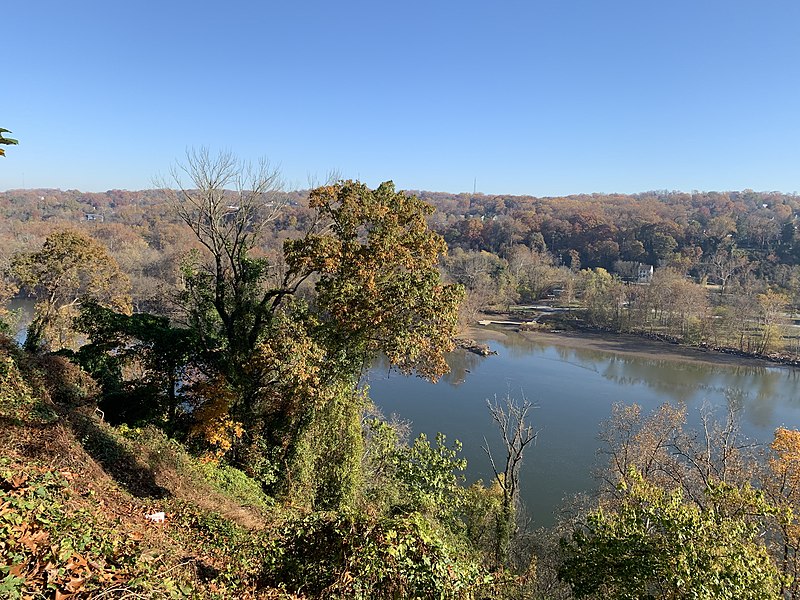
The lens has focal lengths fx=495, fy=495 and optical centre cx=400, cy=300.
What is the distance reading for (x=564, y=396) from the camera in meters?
24.0

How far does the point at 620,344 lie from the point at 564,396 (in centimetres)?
1541

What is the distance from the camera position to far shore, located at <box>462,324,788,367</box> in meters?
31.7

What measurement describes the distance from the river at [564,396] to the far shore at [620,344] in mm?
378

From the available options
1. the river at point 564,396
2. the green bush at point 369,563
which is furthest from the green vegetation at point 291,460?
the river at point 564,396

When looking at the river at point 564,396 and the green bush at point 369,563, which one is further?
the river at point 564,396

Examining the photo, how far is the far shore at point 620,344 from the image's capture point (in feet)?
104

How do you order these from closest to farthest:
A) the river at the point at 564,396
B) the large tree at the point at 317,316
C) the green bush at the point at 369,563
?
the green bush at the point at 369,563 < the large tree at the point at 317,316 < the river at the point at 564,396

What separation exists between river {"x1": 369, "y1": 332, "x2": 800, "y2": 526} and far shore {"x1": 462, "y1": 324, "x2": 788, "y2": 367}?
38 centimetres

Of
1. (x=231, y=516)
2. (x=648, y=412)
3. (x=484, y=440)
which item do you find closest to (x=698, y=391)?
(x=648, y=412)

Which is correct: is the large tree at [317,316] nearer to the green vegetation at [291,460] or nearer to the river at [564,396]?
the green vegetation at [291,460]

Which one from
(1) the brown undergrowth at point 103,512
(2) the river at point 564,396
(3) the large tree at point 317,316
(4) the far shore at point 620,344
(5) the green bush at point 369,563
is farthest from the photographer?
(4) the far shore at point 620,344

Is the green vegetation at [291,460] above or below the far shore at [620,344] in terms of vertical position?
above

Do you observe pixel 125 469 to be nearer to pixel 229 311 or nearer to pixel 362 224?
pixel 229 311

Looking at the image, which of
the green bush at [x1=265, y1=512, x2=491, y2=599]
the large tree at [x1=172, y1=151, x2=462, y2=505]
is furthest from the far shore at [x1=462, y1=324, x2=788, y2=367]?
the green bush at [x1=265, y1=512, x2=491, y2=599]
